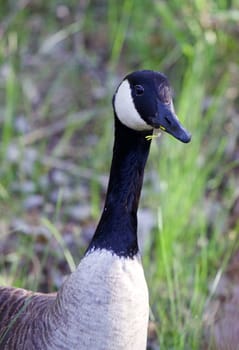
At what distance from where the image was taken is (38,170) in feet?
15.3

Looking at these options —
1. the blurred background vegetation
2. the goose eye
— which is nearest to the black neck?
the goose eye

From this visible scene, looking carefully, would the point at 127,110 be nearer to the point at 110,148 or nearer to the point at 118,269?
the point at 118,269

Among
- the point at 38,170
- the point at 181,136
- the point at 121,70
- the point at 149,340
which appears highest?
the point at 121,70

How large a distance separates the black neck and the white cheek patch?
4 centimetres

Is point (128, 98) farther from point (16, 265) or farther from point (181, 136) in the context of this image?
point (16, 265)

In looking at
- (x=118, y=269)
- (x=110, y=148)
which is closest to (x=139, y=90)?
(x=118, y=269)

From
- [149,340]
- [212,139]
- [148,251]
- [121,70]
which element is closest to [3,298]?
[149,340]

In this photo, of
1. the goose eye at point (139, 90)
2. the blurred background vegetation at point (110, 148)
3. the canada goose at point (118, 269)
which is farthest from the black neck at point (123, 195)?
the blurred background vegetation at point (110, 148)

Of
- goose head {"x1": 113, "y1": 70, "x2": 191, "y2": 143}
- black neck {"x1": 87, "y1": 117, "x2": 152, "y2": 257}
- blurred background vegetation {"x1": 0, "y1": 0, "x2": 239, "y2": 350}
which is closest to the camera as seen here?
goose head {"x1": 113, "y1": 70, "x2": 191, "y2": 143}

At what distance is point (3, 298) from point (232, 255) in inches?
53.1

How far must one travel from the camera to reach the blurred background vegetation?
3.71m

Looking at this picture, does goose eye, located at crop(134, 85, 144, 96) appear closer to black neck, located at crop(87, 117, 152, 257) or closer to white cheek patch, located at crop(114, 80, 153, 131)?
white cheek patch, located at crop(114, 80, 153, 131)

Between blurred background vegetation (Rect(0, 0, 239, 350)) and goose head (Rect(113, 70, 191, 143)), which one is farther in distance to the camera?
blurred background vegetation (Rect(0, 0, 239, 350))

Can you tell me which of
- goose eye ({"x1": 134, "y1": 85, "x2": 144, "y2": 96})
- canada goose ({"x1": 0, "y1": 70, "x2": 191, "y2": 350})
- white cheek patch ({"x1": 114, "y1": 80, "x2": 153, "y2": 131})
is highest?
goose eye ({"x1": 134, "y1": 85, "x2": 144, "y2": 96})
